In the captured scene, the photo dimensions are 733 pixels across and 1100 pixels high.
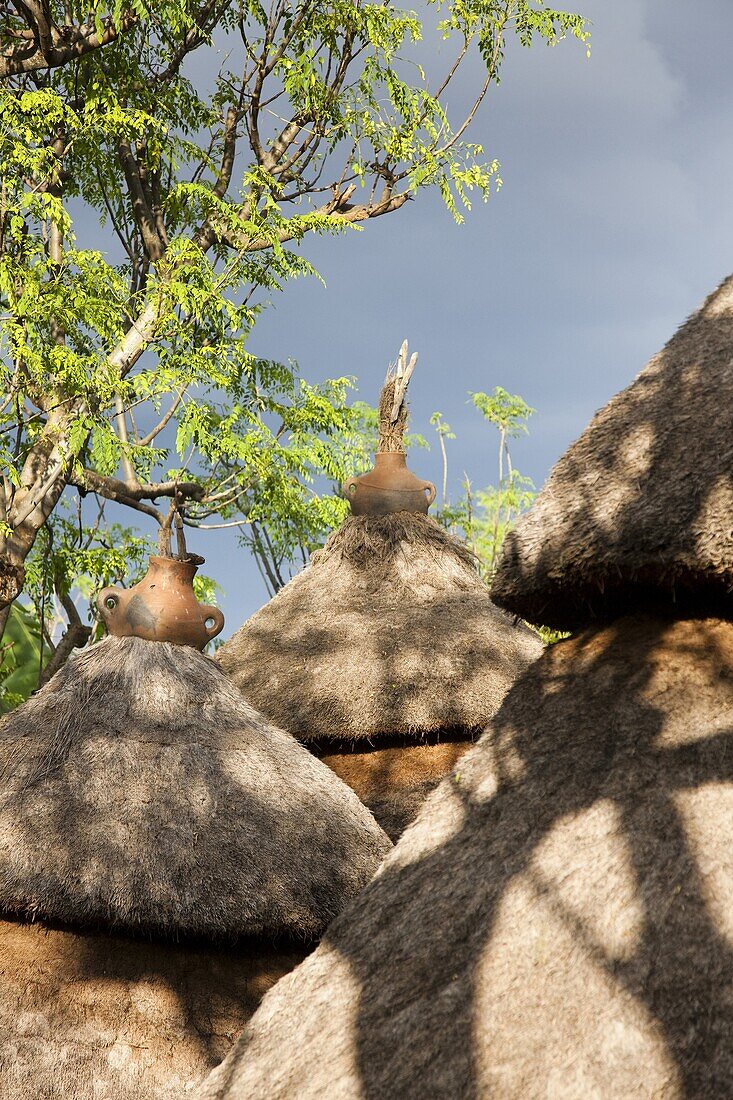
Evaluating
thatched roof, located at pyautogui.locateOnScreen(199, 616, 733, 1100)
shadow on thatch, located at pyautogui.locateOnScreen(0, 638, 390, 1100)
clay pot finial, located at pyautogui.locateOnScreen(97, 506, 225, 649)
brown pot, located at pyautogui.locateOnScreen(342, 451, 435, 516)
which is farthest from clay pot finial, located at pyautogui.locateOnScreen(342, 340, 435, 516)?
thatched roof, located at pyautogui.locateOnScreen(199, 616, 733, 1100)

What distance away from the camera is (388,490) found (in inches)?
431

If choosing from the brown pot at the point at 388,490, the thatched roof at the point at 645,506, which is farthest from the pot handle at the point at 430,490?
the thatched roof at the point at 645,506

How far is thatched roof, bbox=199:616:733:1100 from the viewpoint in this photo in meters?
3.12

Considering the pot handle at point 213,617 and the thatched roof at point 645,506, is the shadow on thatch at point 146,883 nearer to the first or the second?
the pot handle at point 213,617

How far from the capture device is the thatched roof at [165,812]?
5832 millimetres

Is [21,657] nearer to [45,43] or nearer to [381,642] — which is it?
[45,43]

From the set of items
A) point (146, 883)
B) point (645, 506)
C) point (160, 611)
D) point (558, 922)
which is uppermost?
point (160, 611)

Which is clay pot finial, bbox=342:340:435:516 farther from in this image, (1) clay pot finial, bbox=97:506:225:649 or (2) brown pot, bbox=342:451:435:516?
(1) clay pot finial, bbox=97:506:225:649

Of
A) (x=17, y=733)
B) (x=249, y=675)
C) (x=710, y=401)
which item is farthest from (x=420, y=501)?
(x=710, y=401)

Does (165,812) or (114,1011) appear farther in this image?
(165,812)

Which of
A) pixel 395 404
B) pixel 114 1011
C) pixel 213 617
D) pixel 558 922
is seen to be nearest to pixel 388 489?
pixel 395 404

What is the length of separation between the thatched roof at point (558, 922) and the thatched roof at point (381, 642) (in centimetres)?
417

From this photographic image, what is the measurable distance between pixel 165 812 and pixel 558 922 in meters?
3.30

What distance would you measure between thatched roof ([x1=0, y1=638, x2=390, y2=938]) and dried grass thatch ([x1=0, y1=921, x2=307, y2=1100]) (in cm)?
22
